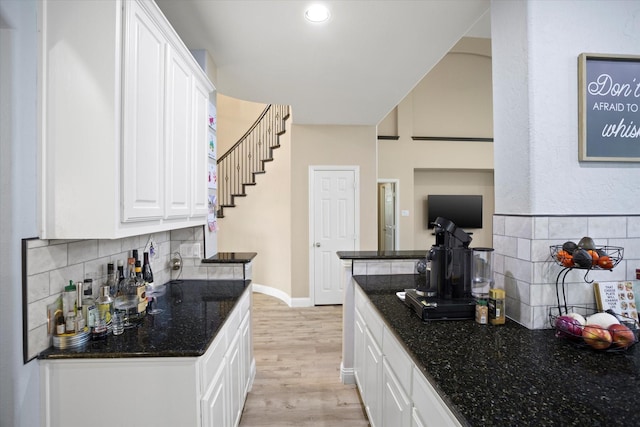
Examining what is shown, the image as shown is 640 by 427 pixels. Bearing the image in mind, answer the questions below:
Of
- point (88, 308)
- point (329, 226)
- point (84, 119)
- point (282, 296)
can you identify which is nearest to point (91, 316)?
point (88, 308)

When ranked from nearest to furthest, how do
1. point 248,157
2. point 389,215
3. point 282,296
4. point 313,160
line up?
point 313,160, point 282,296, point 248,157, point 389,215

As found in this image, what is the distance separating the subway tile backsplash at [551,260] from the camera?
142 centimetres

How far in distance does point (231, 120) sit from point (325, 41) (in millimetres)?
4789

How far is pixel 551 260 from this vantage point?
1425 mm

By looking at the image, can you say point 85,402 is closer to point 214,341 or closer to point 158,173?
point 214,341

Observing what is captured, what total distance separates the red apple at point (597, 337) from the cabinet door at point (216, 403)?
154 centimetres

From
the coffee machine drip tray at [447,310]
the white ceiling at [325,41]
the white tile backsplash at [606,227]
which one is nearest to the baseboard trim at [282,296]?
the white ceiling at [325,41]

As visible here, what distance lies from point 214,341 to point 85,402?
0.51 metres

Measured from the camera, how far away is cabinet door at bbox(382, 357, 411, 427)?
4.23 ft

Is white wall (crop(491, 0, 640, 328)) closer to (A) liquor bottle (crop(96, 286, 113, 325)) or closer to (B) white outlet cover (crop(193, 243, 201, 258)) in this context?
(A) liquor bottle (crop(96, 286, 113, 325))

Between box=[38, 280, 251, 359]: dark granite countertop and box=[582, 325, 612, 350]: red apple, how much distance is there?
1.50 m

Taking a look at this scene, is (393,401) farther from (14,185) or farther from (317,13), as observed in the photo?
(317,13)

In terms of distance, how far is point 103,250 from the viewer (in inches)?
65.9

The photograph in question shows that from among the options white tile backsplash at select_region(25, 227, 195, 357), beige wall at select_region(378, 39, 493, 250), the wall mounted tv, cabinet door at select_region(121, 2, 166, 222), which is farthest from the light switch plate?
the wall mounted tv
